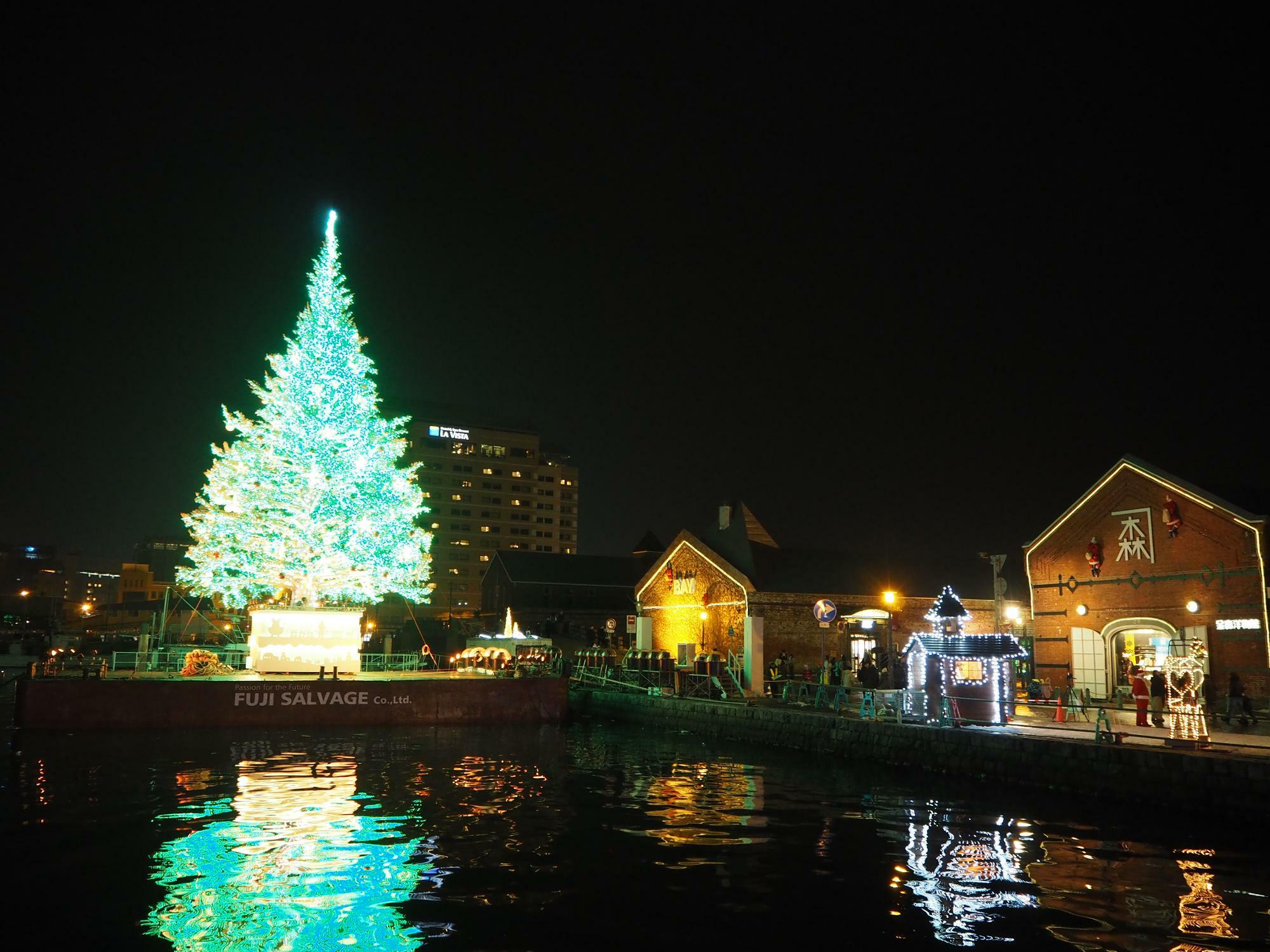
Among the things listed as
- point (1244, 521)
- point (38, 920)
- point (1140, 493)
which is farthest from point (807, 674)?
point (38, 920)

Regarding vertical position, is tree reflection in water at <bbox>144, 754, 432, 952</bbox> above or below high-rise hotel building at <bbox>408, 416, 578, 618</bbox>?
below

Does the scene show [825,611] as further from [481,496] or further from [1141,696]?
[481,496]

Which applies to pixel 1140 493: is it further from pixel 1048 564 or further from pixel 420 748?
pixel 420 748

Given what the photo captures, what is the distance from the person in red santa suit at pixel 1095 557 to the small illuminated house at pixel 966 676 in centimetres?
617

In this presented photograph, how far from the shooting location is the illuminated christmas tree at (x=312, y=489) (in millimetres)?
33250

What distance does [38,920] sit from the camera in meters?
10.8

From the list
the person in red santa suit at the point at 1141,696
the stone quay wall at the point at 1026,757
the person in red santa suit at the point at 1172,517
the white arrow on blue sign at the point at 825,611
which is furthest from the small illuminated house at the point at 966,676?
the white arrow on blue sign at the point at 825,611

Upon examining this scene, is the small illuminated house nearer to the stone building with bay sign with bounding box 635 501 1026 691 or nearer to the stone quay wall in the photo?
the stone quay wall

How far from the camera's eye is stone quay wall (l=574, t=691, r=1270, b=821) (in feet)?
58.0

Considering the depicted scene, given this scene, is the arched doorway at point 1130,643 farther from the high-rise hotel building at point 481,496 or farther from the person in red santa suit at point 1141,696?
the high-rise hotel building at point 481,496

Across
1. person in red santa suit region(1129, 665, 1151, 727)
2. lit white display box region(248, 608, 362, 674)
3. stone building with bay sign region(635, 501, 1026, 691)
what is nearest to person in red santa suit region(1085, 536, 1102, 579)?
stone building with bay sign region(635, 501, 1026, 691)

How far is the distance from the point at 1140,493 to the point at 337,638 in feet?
85.5

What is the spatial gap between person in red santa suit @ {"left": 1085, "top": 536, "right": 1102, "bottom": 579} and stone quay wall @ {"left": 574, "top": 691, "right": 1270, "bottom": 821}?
9003 mm

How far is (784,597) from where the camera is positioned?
40.7 metres
